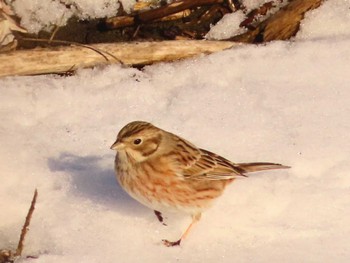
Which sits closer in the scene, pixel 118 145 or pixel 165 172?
pixel 118 145

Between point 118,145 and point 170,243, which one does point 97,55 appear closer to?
point 118,145

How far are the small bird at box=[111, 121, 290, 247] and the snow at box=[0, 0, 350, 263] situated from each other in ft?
0.65

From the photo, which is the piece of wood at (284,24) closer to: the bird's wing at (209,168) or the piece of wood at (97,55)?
the piece of wood at (97,55)

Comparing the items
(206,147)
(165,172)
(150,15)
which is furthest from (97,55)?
(165,172)

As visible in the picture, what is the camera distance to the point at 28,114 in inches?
288

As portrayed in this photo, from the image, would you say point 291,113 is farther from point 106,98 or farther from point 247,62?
point 106,98

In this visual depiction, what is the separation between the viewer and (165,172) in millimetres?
6062

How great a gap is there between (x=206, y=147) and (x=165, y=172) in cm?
104

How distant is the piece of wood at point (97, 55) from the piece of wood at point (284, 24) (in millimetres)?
297

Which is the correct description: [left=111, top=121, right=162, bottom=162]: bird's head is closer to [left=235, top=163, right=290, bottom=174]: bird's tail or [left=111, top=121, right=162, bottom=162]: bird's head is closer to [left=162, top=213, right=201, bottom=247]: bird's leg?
[left=162, top=213, right=201, bottom=247]: bird's leg

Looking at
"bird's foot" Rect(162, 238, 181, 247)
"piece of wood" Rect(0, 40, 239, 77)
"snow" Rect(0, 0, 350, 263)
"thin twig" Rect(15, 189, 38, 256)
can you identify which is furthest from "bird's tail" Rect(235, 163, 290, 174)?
"piece of wood" Rect(0, 40, 239, 77)

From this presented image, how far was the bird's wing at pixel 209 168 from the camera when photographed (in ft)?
20.3

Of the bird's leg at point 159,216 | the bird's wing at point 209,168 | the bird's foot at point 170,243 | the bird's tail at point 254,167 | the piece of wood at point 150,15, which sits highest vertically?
the bird's wing at point 209,168

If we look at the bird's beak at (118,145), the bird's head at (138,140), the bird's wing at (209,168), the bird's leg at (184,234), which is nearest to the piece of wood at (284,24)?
the bird's wing at (209,168)
